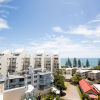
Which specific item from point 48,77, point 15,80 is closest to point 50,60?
point 48,77

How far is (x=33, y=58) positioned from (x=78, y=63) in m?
50.2

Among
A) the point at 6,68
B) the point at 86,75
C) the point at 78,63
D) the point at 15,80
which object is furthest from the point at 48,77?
the point at 78,63

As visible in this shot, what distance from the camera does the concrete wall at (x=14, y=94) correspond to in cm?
1811

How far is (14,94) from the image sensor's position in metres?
19.3

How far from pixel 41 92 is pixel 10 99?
9.48m

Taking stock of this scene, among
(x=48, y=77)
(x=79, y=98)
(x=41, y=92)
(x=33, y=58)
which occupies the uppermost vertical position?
(x=33, y=58)

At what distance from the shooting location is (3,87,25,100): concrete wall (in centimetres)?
1811

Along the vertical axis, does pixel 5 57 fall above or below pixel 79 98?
above

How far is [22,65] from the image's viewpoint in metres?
42.4

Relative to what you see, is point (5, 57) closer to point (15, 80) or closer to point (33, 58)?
point (33, 58)

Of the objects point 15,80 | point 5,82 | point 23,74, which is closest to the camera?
point 5,82

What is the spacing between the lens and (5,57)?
38.0m

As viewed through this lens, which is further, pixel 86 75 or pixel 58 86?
pixel 86 75

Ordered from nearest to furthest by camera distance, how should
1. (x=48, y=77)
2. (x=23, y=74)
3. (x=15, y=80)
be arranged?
(x=15, y=80) → (x=23, y=74) → (x=48, y=77)
